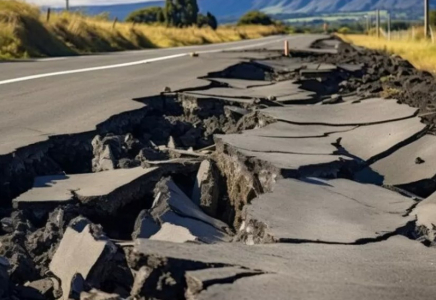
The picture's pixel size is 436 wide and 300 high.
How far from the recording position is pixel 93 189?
16.9 feet

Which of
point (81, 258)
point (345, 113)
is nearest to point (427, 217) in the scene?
point (81, 258)

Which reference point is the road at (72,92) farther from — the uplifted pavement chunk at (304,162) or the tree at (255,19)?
the tree at (255,19)

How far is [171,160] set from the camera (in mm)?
5938

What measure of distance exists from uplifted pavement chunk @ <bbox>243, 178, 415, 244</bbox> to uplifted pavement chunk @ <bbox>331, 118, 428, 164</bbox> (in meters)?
1.54

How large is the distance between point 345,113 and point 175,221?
486cm

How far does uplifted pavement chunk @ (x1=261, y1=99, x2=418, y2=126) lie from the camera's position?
838 centimetres

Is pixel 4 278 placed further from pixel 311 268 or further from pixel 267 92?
pixel 267 92

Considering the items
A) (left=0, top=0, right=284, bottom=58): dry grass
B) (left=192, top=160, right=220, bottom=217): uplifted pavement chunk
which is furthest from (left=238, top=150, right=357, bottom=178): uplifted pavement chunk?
(left=0, top=0, right=284, bottom=58): dry grass

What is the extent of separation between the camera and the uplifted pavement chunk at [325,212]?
13.6ft

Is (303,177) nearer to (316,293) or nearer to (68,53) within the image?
(316,293)

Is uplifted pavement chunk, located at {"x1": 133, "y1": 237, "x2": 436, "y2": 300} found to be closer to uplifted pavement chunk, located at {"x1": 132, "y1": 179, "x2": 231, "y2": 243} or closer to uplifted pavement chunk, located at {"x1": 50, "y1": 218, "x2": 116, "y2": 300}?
uplifted pavement chunk, located at {"x1": 50, "y1": 218, "x2": 116, "y2": 300}

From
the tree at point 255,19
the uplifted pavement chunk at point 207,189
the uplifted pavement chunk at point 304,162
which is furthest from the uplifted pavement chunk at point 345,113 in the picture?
the tree at point 255,19

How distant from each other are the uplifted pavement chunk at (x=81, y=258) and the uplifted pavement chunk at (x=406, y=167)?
282cm

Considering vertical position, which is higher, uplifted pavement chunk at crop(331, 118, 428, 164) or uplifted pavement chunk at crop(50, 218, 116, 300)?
uplifted pavement chunk at crop(50, 218, 116, 300)
